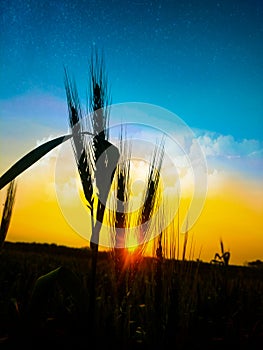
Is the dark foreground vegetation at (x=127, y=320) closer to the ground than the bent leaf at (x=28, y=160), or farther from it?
closer to the ground

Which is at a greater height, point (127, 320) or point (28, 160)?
point (28, 160)

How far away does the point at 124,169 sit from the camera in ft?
4.79

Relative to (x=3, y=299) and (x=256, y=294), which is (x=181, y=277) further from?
(x=256, y=294)

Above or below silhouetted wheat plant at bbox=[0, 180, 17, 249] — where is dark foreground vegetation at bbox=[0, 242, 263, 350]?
below

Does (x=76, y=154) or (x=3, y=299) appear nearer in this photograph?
(x=76, y=154)

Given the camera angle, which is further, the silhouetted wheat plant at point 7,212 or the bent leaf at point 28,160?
the silhouetted wheat plant at point 7,212

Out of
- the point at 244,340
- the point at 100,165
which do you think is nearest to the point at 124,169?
the point at 100,165

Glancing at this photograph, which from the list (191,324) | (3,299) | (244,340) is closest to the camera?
(244,340)

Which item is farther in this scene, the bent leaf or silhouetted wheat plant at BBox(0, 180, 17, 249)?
silhouetted wheat plant at BBox(0, 180, 17, 249)

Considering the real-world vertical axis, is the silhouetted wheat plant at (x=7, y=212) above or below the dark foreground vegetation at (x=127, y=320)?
above

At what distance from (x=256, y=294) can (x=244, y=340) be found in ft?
4.77

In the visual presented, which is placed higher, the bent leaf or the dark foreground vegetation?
the bent leaf

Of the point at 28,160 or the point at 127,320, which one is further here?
the point at 127,320

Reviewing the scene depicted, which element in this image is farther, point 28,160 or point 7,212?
point 7,212
